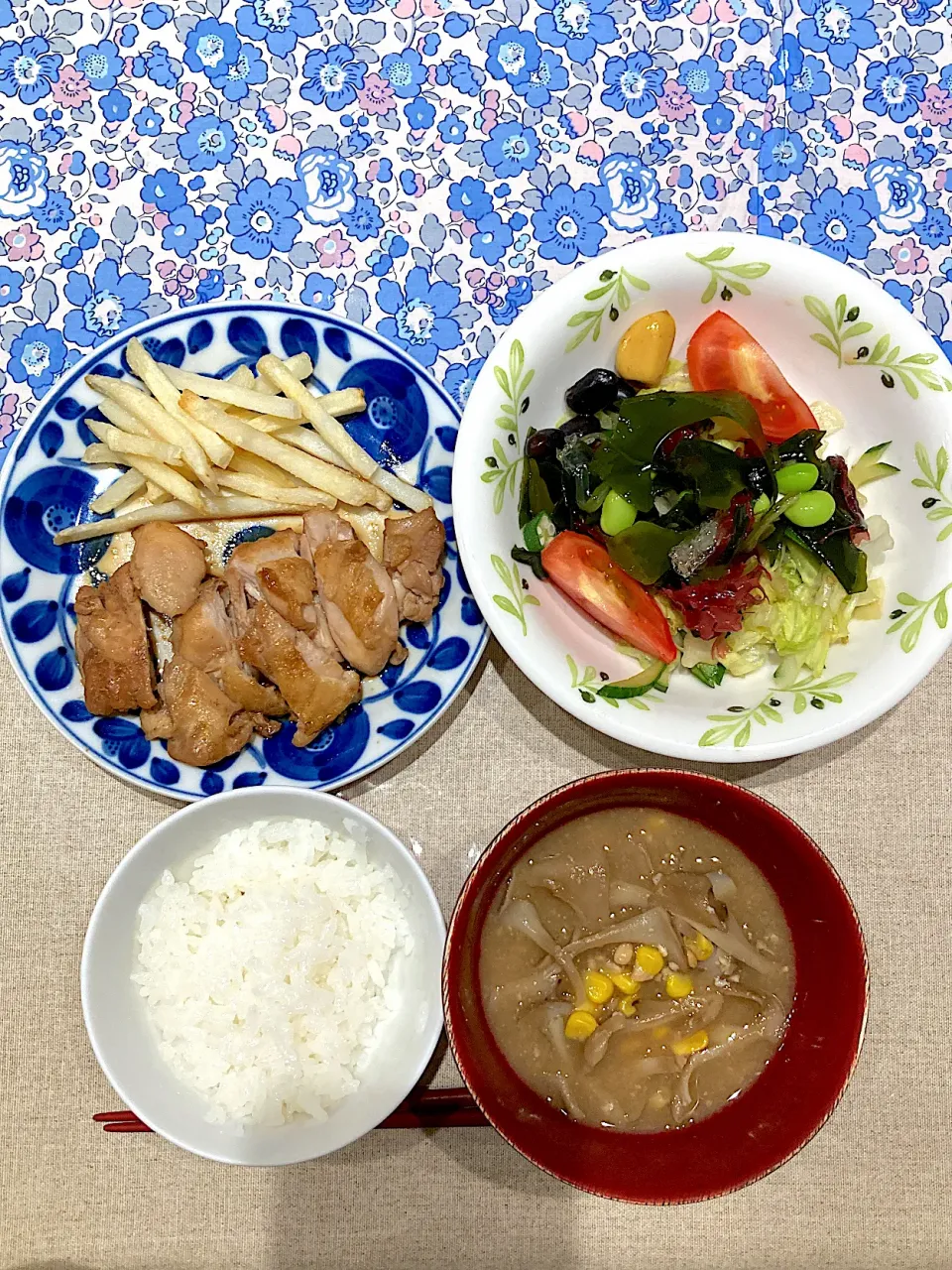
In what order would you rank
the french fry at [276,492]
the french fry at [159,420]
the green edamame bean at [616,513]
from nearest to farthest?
the green edamame bean at [616,513], the french fry at [159,420], the french fry at [276,492]

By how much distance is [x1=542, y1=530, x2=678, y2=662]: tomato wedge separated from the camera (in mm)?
1963

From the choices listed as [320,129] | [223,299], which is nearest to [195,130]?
[320,129]

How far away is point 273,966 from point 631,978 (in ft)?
2.43

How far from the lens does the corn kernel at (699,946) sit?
188 cm

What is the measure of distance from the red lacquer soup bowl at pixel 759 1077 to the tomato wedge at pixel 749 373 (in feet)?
2.47

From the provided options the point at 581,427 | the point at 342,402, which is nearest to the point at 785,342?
the point at 581,427

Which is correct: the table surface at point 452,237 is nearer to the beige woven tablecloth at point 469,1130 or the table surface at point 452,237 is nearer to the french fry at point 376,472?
the beige woven tablecloth at point 469,1130

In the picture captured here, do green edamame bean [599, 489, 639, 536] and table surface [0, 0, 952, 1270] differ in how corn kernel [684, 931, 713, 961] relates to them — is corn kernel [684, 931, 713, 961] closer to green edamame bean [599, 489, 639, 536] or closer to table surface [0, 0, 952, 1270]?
table surface [0, 0, 952, 1270]

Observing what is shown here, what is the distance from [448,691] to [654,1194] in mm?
1048

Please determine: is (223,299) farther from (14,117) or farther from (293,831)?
(293,831)

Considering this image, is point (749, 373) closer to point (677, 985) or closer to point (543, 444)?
point (543, 444)

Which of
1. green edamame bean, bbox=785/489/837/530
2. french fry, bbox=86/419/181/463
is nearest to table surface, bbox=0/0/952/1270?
french fry, bbox=86/419/181/463

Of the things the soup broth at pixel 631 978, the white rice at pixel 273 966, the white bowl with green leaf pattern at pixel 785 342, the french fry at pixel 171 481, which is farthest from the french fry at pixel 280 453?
the soup broth at pixel 631 978

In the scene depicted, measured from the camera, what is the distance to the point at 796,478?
1.89 meters
